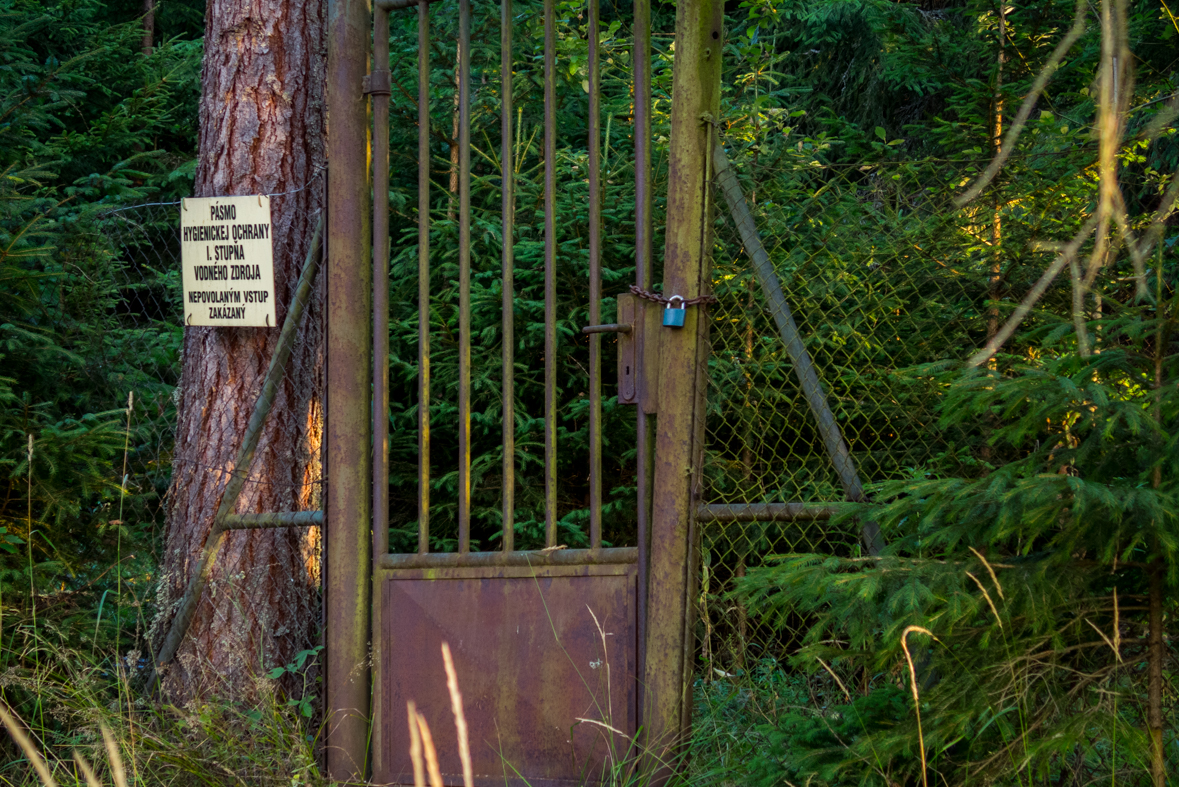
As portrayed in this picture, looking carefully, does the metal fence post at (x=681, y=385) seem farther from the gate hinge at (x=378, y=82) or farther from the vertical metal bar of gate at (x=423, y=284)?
the gate hinge at (x=378, y=82)

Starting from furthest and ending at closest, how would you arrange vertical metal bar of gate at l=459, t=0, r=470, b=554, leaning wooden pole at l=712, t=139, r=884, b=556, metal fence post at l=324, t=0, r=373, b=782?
metal fence post at l=324, t=0, r=373, b=782, vertical metal bar of gate at l=459, t=0, r=470, b=554, leaning wooden pole at l=712, t=139, r=884, b=556

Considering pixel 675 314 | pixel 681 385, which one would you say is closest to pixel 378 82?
pixel 675 314

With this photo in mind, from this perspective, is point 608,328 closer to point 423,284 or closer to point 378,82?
point 423,284

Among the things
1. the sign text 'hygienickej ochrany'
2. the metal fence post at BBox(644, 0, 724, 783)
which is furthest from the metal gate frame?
the sign text 'hygienickej ochrany'

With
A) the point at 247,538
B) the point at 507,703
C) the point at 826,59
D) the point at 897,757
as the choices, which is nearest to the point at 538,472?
the point at 247,538

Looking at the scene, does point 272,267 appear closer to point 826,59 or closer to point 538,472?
point 538,472

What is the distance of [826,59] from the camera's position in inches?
399

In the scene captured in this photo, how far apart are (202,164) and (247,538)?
1585 mm

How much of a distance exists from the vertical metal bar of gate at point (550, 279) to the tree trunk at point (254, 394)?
128 cm

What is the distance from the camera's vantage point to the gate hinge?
3.60 meters

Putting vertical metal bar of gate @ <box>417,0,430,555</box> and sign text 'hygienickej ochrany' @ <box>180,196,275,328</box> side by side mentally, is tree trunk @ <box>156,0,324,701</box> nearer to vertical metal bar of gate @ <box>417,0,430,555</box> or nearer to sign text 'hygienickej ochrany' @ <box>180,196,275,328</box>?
sign text 'hygienickej ochrany' @ <box>180,196,275,328</box>

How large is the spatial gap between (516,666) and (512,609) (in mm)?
187

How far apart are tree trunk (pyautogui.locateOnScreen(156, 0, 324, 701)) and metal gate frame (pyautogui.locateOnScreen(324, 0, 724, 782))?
0.54m

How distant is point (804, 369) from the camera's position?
2.98m
